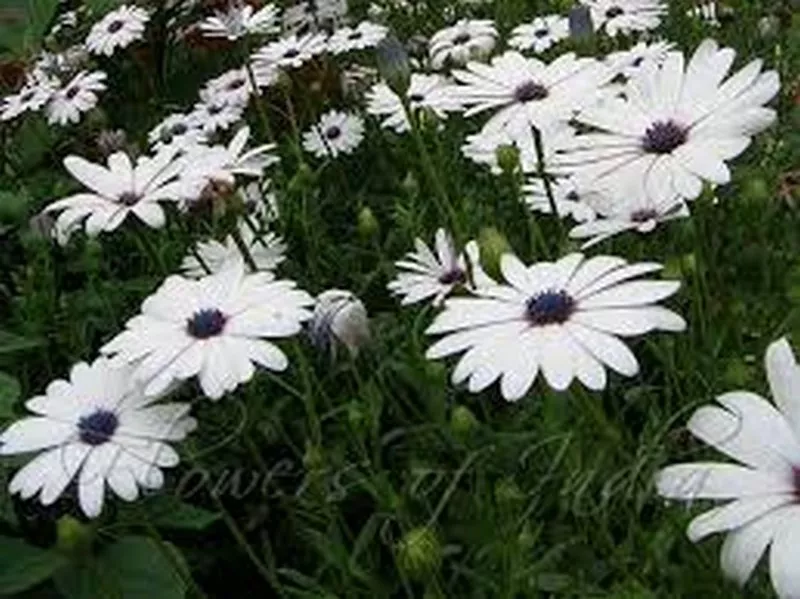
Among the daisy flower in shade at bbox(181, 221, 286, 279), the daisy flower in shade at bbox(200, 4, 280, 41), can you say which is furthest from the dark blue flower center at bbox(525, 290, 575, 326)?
the daisy flower in shade at bbox(200, 4, 280, 41)

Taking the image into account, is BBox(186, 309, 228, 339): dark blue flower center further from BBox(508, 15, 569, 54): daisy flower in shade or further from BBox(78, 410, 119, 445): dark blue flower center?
BBox(508, 15, 569, 54): daisy flower in shade

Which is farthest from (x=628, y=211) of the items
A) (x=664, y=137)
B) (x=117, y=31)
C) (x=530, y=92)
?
(x=117, y=31)

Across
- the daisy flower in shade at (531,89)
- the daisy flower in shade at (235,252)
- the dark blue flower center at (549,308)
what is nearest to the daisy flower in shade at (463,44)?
the daisy flower in shade at (235,252)

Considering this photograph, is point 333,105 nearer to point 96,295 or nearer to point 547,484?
point 96,295

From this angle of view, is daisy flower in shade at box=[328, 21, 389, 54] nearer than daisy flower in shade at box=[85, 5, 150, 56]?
Yes

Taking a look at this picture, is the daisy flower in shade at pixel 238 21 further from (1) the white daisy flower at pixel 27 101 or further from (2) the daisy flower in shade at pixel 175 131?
(1) the white daisy flower at pixel 27 101
